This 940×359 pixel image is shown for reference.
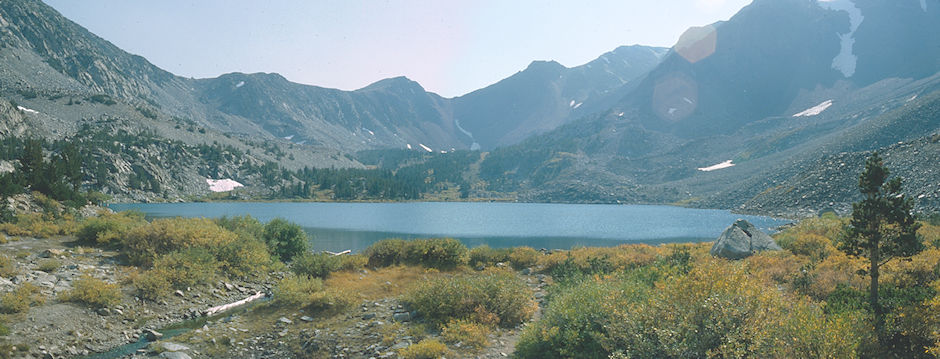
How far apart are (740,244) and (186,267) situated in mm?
33356

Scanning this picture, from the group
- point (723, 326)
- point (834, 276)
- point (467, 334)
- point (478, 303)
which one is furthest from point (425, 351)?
point (834, 276)

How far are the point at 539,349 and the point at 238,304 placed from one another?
18.0 meters

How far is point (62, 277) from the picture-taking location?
68.4 ft

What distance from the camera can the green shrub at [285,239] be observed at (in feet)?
115

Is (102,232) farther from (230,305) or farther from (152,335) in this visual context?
(152,335)

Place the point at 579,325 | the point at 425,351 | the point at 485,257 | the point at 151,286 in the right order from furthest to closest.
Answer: the point at 485,257 < the point at 151,286 < the point at 425,351 < the point at 579,325

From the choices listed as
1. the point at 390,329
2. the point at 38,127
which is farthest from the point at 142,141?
the point at 390,329

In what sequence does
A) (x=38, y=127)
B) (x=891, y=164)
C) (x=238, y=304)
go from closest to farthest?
(x=238, y=304) < (x=891, y=164) < (x=38, y=127)

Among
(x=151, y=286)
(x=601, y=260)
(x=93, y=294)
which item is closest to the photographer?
(x=93, y=294)

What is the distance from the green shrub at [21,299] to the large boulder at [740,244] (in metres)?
35.0

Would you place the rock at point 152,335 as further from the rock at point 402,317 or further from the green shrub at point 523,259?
the green shrub at point 523,259

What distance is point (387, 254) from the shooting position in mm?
31578

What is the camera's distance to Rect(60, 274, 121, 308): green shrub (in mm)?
18703

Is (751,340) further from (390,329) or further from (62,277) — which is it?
(62,277)
